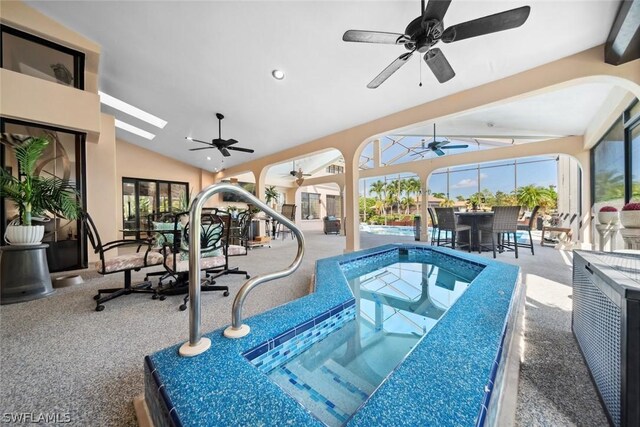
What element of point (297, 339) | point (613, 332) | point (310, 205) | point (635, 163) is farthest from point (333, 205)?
point (613, 332)

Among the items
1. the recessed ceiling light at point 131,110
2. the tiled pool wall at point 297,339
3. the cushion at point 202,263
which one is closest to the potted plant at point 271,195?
the recessed ceiling light at point 131,110

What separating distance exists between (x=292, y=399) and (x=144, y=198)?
918cm

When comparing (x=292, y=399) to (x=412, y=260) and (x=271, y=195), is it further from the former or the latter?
(x=271, y=195)

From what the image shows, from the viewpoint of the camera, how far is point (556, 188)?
934cm

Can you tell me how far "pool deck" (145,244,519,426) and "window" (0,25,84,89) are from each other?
477 cm

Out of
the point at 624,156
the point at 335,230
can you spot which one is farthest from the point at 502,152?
the point at 335,230

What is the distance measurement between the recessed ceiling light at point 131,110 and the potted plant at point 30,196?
125 inches

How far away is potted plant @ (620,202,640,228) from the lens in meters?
2.13

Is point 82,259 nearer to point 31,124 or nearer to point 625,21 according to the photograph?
point 31,124

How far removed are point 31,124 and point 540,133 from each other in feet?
31.0

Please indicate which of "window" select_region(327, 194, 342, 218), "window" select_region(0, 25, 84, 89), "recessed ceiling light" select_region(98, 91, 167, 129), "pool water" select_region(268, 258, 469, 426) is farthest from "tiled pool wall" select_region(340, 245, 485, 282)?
"window" select_region(327, 194, 342, 218)

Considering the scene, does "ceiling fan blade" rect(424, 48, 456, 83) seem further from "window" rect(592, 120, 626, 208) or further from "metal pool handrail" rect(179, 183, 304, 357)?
"window" rect(592, 120, 626, 208)

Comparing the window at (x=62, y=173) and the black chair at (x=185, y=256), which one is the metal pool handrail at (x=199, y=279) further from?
the window at (x=62, y=173)

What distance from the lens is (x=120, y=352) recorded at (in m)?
1.50
